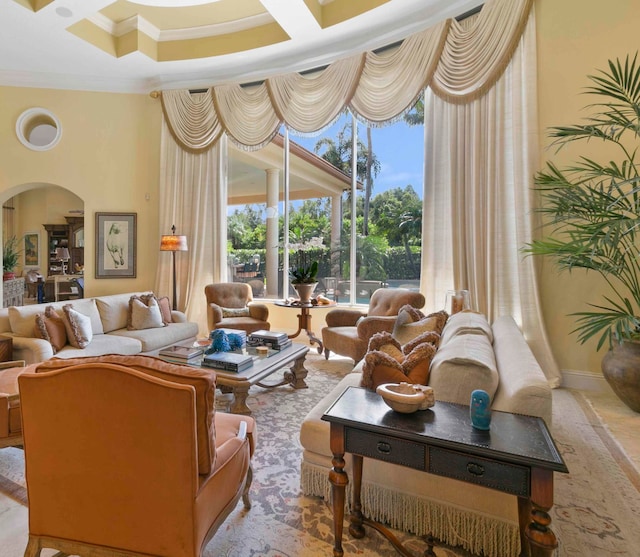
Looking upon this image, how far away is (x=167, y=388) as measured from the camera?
111 centimetres

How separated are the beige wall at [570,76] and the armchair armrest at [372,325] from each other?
158 cm

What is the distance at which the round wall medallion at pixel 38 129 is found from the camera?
537 cm

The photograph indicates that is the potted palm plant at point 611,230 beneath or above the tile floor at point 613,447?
above

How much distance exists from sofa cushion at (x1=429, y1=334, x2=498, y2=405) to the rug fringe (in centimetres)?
47

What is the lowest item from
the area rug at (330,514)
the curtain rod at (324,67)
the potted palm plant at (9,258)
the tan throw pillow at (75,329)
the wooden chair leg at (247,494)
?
the area rug at (330,514)

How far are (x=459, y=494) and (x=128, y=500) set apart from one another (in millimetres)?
1284

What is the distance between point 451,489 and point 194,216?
5095mm

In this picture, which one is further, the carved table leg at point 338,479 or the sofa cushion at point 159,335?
the sofa cushion at point 159,335

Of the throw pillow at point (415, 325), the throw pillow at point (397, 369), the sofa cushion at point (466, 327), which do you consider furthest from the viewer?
the throw pillow at point (415, 325)

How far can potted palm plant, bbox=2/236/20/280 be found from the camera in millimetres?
6828

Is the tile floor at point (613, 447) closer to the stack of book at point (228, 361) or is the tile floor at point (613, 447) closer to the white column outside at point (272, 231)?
the stack of book at point (228, 361)

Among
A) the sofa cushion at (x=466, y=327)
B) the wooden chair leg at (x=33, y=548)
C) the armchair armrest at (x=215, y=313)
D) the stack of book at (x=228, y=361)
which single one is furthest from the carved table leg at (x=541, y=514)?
the armchair armrest at (x=215, y=313)

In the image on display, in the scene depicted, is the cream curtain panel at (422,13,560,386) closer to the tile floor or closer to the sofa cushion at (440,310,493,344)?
the tile floor

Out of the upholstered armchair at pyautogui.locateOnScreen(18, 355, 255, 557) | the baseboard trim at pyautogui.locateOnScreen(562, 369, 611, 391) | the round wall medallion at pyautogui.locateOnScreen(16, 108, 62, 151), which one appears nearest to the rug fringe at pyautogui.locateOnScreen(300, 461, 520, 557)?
the upholstered armchair at pyautogui.locateOnScreen(18, 355, 255, 557)
